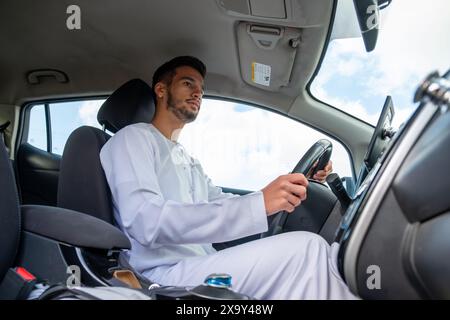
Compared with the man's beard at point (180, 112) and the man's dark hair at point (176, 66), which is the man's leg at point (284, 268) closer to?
the man's beard at point (180, 112)

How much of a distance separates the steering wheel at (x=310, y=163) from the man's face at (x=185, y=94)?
54 cm

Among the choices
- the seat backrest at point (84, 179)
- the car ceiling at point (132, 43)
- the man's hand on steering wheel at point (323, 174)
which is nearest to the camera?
the seat backrest at point (84, 179)

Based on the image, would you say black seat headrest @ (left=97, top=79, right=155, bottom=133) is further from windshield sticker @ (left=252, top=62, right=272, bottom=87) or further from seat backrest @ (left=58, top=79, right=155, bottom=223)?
windshield sticker @ (left=252, top=62, right=272, bottom=87)

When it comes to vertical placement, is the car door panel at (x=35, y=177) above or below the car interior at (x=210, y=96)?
below

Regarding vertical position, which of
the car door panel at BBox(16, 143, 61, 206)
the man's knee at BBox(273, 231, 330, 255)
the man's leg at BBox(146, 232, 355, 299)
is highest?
the man's knee at BBox(273, 231, 330, 255)

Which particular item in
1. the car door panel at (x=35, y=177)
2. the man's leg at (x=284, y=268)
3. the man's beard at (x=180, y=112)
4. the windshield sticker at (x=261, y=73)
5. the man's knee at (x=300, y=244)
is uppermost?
the windshield sticker at (x=261, y=73)

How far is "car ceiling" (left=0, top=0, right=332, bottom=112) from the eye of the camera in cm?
157

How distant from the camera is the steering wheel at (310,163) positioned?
1280mm

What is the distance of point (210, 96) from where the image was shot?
2.20m

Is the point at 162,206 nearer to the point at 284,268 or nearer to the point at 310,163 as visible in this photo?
the point at 284,268

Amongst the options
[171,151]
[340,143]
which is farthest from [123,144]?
[340,143]

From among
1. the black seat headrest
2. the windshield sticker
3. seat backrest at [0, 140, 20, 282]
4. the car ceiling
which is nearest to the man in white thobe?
the black seat headrest

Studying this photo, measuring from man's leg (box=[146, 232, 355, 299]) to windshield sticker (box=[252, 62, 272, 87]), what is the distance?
3.72ft

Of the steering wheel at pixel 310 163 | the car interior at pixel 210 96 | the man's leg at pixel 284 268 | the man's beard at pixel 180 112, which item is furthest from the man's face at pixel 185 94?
the man's leg at pixel 284 268
